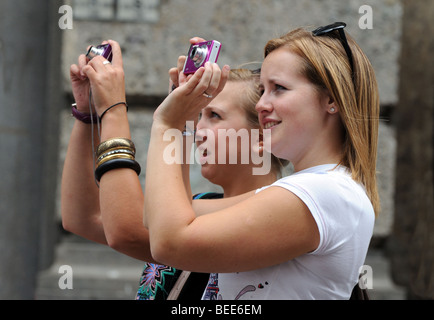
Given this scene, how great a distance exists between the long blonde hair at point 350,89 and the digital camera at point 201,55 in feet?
0.63

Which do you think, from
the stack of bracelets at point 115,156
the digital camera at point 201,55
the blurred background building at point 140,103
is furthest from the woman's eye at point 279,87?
the blurred background building at point 140,103

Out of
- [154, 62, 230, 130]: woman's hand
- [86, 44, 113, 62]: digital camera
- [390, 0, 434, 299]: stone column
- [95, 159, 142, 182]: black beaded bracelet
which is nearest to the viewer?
[154, 62, 230, 130]: woman's hand

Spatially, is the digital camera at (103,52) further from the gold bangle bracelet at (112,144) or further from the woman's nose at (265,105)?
the woman's nose at (265,105)

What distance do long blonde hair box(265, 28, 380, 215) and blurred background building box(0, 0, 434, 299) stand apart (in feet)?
5.65

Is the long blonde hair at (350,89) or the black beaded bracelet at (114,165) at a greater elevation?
the long blonde hair at (350,89)

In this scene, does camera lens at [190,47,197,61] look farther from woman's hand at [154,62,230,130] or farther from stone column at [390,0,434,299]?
stone column at [390,0,434,299]

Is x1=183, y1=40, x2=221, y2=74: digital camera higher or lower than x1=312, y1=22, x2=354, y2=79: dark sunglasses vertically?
lower

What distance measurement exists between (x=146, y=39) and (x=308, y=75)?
201cm

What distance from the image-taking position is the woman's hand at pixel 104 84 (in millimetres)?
1443

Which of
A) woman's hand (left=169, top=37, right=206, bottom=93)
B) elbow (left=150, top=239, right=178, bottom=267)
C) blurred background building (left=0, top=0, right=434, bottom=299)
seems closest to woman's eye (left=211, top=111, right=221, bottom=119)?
woman's hand (left=169, top=37, right=206, bottom=93)

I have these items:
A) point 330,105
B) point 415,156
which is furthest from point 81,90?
point 415,156

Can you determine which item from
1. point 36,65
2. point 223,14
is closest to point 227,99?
point 223,14

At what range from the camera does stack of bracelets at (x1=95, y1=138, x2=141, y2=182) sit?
1372mm
